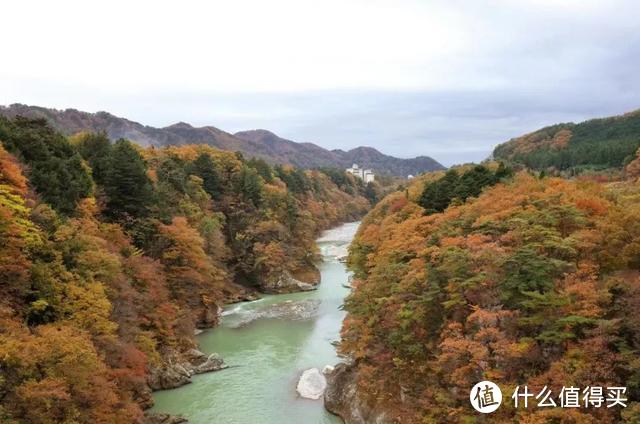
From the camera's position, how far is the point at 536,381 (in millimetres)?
12820

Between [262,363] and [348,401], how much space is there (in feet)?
26.0

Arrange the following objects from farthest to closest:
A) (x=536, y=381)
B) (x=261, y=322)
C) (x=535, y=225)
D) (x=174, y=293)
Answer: (x=261, y=322) < (x=174, y=293) < (x=535, y=225) < (x=536, y=381)

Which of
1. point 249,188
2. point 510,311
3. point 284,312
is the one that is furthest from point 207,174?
point 510,311

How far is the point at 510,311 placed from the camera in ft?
47.2

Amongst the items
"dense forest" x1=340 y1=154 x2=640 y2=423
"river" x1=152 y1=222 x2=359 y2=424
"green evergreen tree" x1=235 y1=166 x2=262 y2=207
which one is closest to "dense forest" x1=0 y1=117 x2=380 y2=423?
"river" x1=152 y1=222 x2=359 y2=424

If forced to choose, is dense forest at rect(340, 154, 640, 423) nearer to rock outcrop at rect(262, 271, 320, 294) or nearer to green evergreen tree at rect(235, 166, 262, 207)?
rock outcrop at rect(262, 271, 320, 294)

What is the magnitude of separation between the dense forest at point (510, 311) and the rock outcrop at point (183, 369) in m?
8.10

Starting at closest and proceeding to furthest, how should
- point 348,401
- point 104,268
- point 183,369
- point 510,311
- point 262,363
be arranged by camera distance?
point 510,311 < point 104,268 < point 348,401 < point 183,369 < point 262,363

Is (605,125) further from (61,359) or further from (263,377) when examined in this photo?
(61,359)

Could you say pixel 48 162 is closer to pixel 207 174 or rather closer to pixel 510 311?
pixel 510 311

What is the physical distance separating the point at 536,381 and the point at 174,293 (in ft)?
78.5

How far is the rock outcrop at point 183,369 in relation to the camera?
23.8 metres

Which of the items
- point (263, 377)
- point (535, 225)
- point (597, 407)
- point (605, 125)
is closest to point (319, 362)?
point (263, 377)

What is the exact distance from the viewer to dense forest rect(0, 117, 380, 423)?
14773 mm
